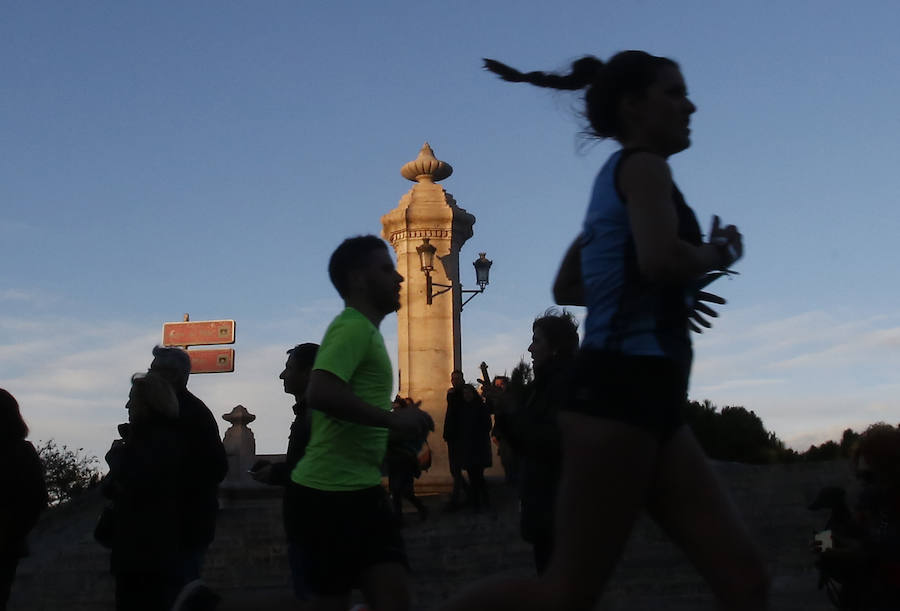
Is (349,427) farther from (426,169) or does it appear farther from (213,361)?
(426,169)

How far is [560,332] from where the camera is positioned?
542 centimetres

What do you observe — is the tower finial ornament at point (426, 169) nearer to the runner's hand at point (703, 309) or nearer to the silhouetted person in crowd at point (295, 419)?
the silhouetted person in crowd at point (295, 419)

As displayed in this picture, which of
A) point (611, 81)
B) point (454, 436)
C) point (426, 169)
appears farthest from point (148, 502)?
point (426, 169)

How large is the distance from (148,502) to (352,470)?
78.5 inches

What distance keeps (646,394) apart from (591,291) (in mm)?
333

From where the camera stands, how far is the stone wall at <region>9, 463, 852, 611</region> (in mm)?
11133

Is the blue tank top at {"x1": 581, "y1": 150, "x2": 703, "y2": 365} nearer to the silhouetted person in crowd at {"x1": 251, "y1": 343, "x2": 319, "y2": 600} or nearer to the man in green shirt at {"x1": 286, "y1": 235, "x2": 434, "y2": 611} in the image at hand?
the man in green shirt at {"x1": 286, "y1": 235, "x2": 434, "y2": 611}

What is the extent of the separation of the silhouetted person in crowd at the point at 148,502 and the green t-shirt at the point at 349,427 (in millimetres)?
1798

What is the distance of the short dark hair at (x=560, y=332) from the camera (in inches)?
212

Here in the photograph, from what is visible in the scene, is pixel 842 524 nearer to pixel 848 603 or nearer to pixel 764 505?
pixel 848 603

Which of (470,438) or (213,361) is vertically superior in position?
(213,361)

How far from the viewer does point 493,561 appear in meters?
13.2

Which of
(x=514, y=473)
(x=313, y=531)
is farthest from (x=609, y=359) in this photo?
(x=514, y=473)

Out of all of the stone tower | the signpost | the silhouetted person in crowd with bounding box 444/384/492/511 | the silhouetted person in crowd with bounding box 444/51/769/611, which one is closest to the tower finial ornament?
the stone tower
